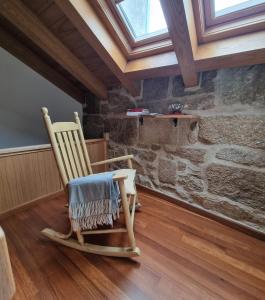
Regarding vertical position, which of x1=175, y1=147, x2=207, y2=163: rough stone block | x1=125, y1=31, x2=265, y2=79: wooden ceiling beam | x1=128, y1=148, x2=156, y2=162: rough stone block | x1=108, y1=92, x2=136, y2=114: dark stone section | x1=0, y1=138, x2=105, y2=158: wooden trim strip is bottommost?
x1=128, y1=148, x2=156, y2=162: rough stone block

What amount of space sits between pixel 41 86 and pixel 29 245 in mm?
2023

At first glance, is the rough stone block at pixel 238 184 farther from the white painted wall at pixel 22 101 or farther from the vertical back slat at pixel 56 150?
the white painted wall at pixel 22 101

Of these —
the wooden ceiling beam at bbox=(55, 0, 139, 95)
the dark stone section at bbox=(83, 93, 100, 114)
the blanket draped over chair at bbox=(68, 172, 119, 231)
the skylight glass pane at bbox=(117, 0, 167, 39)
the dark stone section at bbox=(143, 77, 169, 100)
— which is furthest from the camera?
the dark stone section at bbox=(83, 93, 100, 114)

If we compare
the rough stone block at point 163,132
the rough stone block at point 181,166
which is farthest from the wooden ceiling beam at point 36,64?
the rough stone block at point 181,166

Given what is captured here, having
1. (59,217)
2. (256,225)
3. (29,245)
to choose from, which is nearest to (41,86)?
(59,217)

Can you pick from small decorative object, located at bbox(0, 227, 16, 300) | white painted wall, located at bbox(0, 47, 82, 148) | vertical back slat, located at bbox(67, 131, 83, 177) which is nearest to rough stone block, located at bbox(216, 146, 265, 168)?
vertical back slat, located at bbox(67, 131, 83, 177)

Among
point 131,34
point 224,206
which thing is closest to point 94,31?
point 131,34

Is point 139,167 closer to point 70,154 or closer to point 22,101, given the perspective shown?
point 70,154

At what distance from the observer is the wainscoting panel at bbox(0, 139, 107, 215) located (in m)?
1.81

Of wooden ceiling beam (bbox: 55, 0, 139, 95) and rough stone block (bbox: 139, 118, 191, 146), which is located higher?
wooden ceiling beam (bbox: 55, 0, 139, 95)

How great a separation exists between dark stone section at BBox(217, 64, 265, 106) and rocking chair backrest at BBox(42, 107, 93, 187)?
1.33m

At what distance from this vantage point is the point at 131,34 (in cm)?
184

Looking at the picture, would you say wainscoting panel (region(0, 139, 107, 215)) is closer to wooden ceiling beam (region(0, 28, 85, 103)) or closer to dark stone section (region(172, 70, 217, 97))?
wooden ceiling beam (region(0, 28, 85, 103))

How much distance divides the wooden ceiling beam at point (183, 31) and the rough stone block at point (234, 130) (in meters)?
0.44
